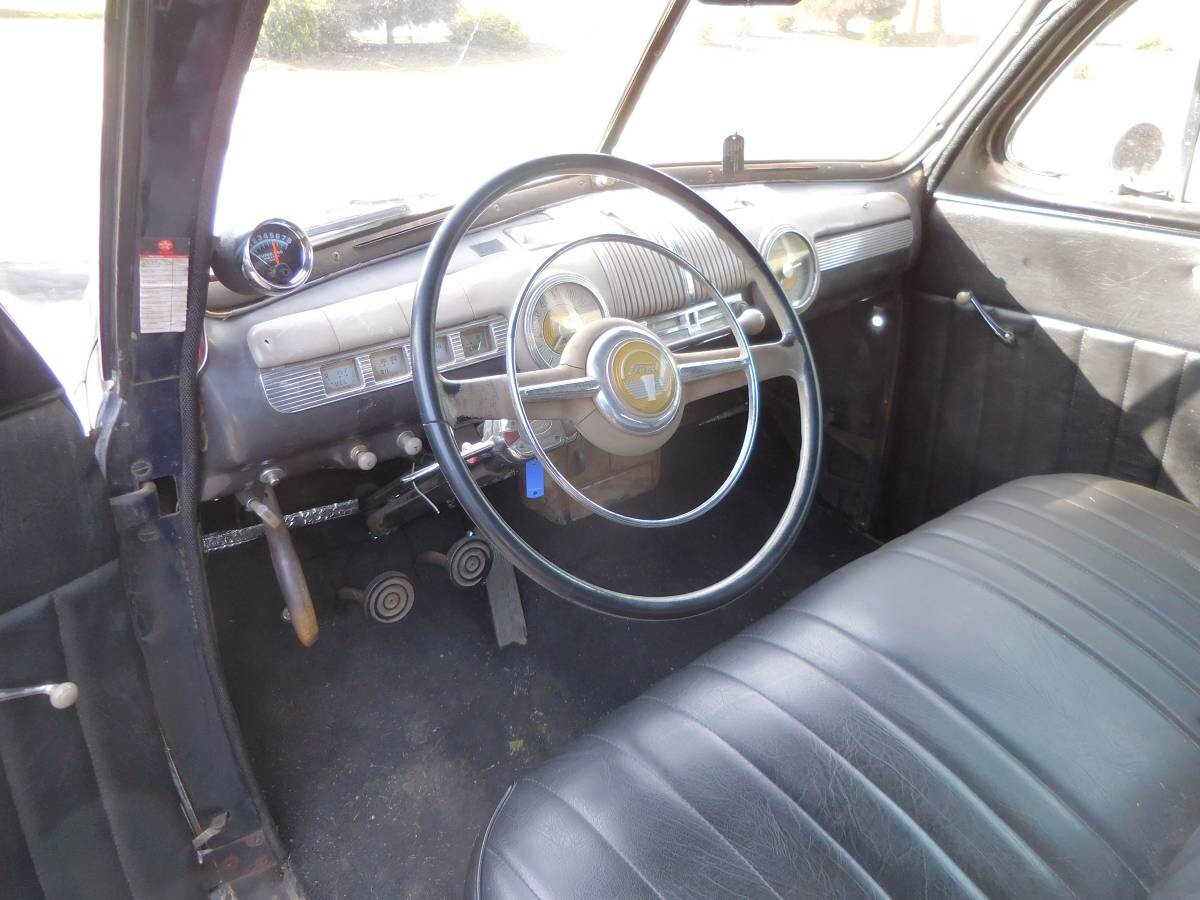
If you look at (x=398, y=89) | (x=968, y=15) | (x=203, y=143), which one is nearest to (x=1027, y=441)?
(x=968, y=15)

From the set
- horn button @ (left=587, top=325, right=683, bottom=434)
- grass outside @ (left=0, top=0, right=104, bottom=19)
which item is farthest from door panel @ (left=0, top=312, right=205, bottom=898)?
horn button @ (left=587, top=325, right=683, bottom=434)

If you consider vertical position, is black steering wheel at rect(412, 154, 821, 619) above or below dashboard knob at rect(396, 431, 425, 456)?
above

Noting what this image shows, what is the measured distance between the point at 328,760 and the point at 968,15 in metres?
2.23

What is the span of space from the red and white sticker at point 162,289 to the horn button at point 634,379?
555 millimetres

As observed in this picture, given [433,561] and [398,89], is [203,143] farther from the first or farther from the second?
[433,561]

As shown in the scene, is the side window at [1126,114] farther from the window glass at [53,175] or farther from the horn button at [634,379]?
the window glass at [53,175]

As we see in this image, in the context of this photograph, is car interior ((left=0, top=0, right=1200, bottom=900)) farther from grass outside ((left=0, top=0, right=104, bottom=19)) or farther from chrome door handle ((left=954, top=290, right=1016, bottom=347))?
grass outside ((left=0, top=0, right=104, bottom=19))

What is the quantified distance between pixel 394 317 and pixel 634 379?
45 cm

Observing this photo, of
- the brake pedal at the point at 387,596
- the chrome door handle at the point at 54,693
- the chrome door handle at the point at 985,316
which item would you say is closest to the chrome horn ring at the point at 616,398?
the chrome door handle at the point at 54,693

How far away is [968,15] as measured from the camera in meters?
2.07

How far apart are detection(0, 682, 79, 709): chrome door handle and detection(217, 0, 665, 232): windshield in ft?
2.06

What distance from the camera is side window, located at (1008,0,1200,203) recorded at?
Answer: 1862mm

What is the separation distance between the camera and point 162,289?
110 centimetres

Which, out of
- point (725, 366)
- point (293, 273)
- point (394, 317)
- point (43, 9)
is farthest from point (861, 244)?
point (43, 9)
